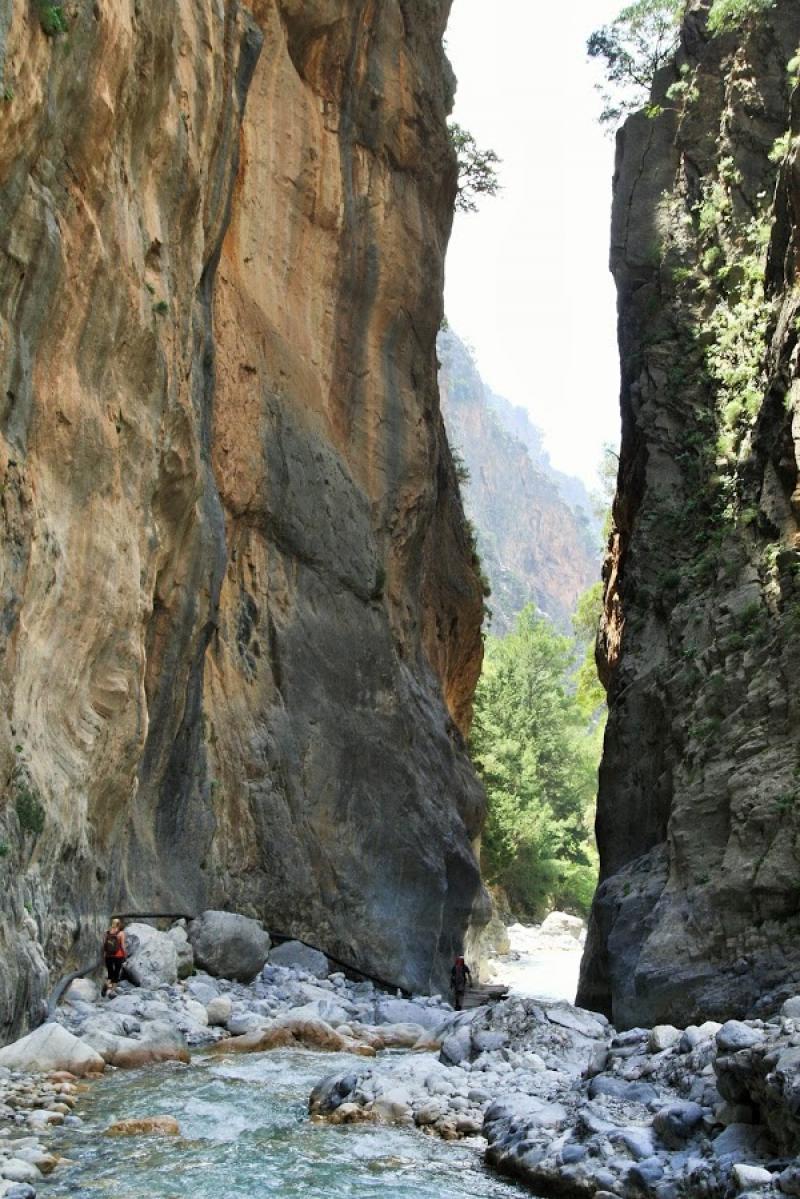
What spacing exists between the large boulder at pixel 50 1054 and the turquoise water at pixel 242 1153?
0.25 m

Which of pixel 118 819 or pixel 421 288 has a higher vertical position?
pixel 421 288

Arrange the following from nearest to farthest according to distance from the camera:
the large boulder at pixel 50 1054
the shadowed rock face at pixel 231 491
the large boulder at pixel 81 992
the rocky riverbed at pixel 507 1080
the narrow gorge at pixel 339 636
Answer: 1. the rocky riverbed at pixel 507 1080
2. the narrow gorge at pixel 339 636
3. the large boulder at pixel 50 1054
4. the shadowed rock face at pixel 231 491
5. the large boulder at pixel 81 992

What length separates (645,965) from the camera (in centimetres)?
1972

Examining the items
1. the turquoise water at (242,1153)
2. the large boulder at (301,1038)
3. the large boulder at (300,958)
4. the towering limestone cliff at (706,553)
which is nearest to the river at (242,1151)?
the turquoise water at (242,1153)

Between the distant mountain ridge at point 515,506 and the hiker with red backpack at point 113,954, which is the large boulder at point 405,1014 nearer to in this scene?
the hiker with red backpack at point 113,954

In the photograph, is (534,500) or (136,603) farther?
(534,500)

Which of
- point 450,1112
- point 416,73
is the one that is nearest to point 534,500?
point 416,73

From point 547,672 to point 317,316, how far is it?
32574 millimetres

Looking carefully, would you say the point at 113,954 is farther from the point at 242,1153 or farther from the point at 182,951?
the point at 242,1153

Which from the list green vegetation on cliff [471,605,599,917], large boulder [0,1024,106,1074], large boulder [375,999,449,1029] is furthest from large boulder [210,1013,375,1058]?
green vegetation on cliff [471,605,599,917]

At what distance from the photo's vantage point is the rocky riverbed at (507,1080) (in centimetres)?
698

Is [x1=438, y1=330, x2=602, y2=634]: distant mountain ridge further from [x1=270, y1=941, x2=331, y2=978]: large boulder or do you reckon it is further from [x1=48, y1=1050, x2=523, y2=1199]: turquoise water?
[x1=48, y1=1050, x2=523, y2=1199]: turquoise water

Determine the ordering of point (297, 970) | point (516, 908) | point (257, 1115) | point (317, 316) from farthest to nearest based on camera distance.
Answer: point (516, 908)
point (317, 316)
point (297, 970)
point (257, 1115)

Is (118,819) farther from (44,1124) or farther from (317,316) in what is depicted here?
(317,316)
